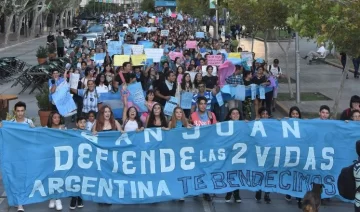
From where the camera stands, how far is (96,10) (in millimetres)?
97938

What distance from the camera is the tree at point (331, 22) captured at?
10344mm

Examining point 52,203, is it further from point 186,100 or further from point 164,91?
point 164,91

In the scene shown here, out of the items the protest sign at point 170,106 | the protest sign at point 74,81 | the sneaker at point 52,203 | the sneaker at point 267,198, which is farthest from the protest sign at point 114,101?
the sneaker at point 267,198

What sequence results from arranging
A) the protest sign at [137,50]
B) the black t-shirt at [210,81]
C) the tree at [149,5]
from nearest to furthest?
the black t-shirt at [210,81] → the protest sign at [137,50] → the tree at [149,5]

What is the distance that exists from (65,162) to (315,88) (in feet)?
48.0

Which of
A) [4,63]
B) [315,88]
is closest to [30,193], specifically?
[315,88]

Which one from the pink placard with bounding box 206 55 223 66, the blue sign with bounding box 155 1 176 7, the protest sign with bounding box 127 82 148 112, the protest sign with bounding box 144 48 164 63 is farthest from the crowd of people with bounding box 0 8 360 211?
the blue sign with bounding box 155 1 176 7

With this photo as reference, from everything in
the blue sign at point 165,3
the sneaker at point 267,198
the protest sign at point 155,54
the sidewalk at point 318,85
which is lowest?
the sneaker at point 267,198

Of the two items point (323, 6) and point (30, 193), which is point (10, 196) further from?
point (323, 6)

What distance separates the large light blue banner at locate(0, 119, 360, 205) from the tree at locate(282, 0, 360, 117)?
9.01 feet

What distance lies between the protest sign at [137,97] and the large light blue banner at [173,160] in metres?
3.76

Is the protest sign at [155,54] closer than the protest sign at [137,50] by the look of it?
Yes

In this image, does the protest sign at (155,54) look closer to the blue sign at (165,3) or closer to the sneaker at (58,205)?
the sneaker at (58,205)

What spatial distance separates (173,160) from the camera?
8.10 m
